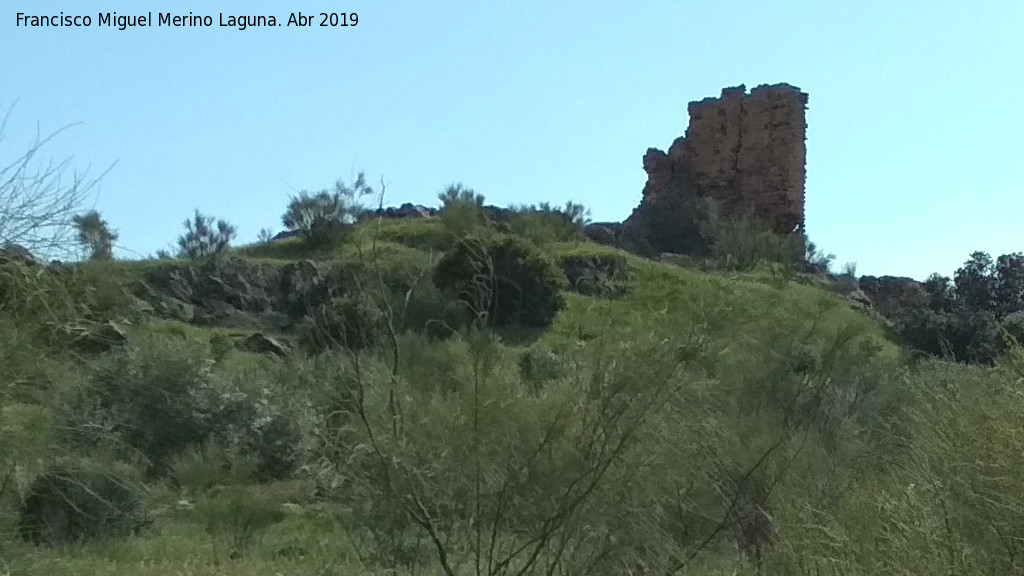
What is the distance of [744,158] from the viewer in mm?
55156

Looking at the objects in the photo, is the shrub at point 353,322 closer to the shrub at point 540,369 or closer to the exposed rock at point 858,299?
the shrub at point 540,369

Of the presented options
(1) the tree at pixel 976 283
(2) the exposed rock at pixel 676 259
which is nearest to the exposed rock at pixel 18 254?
(1) the tree at pixel 976 283

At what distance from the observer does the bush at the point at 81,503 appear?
32.0 feet

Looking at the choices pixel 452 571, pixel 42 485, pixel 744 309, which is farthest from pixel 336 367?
pixel 744 309

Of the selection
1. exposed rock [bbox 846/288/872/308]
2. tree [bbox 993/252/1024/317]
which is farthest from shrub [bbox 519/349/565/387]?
exposed rock [bbox 846/288/872/308]

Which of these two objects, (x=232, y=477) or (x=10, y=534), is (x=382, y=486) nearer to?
(x=10, y=534)

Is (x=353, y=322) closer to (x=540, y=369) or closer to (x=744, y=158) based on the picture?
(x=540, y=369)

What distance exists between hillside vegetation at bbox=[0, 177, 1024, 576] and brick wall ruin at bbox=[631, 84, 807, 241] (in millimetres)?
39558

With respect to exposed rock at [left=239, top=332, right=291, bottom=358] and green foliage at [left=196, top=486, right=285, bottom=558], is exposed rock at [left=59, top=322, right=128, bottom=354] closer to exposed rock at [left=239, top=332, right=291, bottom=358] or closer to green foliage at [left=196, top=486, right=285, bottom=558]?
green foliage at [left=196, top=486, right=285, bottom=558]

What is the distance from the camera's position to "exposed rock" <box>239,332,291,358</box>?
25.7 m

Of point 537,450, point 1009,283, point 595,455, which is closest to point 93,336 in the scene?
point 537,450

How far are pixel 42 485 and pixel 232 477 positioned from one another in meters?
6.42

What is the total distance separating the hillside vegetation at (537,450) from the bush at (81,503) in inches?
1.8

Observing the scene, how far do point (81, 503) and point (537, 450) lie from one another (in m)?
6.01
